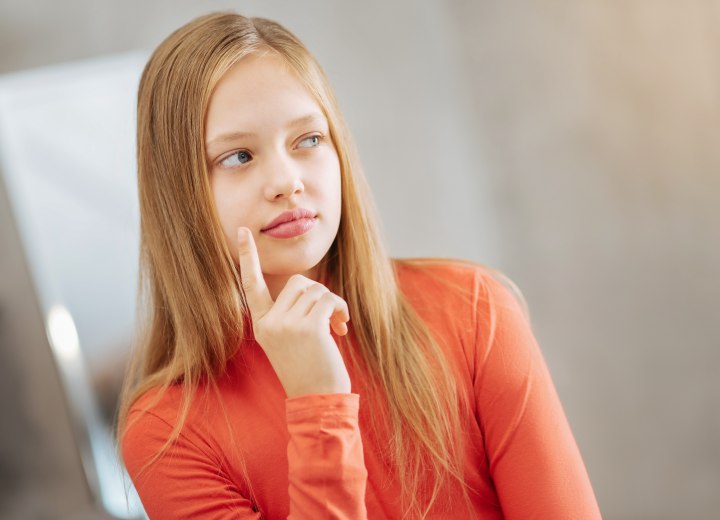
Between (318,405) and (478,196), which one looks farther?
(478,196)

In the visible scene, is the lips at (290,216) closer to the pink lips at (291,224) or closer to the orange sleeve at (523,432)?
the pink lips at (291,224)

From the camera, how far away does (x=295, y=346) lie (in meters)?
0.78

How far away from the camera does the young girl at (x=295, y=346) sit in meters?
0.80

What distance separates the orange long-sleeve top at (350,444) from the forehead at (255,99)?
276 millimetres

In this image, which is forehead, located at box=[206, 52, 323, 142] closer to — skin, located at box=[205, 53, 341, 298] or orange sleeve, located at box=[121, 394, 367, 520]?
skin, located at box=[205, 53, 341, 298]

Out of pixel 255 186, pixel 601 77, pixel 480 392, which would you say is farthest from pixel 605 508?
pixel 255 186

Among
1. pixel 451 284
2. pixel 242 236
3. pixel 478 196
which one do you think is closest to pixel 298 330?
pixel 242 236

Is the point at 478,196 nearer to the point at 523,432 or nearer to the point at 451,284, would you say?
the point at 451,284

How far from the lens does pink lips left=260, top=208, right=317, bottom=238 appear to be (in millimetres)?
813

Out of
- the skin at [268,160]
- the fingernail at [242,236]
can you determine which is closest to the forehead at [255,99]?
the skin at [268,160]

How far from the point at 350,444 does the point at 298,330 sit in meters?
0.13

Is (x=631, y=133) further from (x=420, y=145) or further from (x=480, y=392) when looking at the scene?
(x=480, y=392)

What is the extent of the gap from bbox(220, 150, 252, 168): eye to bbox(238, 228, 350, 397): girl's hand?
8cm

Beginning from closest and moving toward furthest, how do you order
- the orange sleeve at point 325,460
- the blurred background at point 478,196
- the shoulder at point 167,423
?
the orange sleeve at point 325,460
the shoulder at point 167,423
the blurred background at point 478,196
